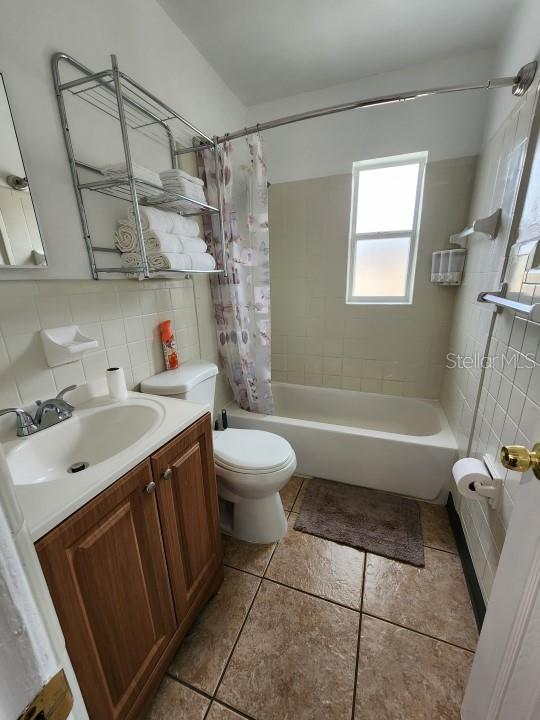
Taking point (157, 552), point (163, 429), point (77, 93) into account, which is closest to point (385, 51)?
point (77, 93)

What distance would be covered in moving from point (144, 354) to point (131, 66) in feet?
3.96

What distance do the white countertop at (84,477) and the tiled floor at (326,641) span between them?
0.85m

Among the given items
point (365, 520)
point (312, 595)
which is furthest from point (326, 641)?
point (365, 520)

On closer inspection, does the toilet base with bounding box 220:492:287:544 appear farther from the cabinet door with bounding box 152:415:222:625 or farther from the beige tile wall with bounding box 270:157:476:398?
the beige tile wall with bounding box 270:157:476:398

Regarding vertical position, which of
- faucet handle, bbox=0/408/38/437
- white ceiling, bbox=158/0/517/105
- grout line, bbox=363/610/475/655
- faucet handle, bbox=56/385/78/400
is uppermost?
white ceiling, bbox=158/0/517/105

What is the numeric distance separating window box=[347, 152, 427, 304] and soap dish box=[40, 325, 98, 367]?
1.86 meters

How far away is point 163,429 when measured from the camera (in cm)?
93

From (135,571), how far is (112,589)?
73mm

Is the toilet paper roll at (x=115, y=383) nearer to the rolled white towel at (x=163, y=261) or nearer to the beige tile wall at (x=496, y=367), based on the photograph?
the rolled white towel at (x=163, y=261)

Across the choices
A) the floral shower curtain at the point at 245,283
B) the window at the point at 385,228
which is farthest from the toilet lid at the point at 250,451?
the window at the point at 385,228

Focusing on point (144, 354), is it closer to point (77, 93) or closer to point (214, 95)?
point (77, 93)

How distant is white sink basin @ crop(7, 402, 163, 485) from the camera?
0.85 meters

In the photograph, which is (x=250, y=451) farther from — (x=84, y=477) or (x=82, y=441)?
(x=84, y=477)

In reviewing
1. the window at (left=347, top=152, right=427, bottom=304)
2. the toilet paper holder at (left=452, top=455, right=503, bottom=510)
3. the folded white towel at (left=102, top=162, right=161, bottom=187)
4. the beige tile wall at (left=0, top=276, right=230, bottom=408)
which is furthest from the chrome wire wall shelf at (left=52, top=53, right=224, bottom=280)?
the toilet paper holder at (left=452, top=455, right=503, bottom=510)
